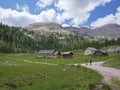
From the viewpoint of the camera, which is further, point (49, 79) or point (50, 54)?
point (50, 54)

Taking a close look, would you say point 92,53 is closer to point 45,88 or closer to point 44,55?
point 44,55

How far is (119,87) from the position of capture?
2802 centimetres

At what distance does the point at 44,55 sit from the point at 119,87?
171015 millimetres

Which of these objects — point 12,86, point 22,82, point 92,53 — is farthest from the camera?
point 92,53

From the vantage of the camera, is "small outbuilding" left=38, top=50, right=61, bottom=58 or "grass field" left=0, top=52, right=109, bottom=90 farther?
"small outbuilding" left=38, top=50, right=61, bottom=58

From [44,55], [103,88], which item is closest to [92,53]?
[44,55]

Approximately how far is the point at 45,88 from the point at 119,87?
36.8 feet

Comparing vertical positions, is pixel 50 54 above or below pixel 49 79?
above

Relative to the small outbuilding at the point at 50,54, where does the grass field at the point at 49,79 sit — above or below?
below

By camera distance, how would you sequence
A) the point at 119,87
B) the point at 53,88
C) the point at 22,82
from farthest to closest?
the point at 22,82 < the point at 53,88 < the point at 119,87

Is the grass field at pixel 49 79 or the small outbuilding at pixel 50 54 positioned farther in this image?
the small outbuilding at pixel 50 54

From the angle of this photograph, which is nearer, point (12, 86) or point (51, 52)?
point (12, 86)

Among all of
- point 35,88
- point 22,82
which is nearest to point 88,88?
point 35,88

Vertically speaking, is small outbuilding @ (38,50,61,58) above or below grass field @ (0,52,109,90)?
above
